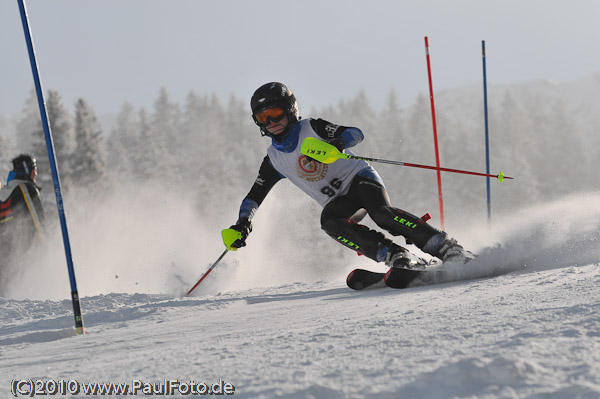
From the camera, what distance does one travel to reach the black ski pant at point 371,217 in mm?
3916

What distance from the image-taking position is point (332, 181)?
181 inches

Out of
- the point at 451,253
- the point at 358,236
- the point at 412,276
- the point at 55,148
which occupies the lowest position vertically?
the point at 412,276

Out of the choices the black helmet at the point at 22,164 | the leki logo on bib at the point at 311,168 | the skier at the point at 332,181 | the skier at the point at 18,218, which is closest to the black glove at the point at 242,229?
the skier at the point at 332,181

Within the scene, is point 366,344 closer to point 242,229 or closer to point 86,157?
point 242,229

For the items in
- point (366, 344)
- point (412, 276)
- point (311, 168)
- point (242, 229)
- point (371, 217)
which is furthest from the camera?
point (242, 229)

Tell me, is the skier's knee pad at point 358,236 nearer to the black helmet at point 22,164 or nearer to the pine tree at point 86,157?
the black helmet at point 22,164

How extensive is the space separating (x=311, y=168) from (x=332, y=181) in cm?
21

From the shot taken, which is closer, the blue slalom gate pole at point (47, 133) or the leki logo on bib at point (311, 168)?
the blue slalom gate pole at point (47, 133)

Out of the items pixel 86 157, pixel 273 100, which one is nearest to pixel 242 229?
pixel 273 100

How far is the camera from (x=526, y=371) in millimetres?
1396

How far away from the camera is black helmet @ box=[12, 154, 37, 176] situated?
23.5ft

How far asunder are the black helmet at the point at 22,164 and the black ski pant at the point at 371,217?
4.67 meters

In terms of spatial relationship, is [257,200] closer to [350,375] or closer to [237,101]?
[350,375]

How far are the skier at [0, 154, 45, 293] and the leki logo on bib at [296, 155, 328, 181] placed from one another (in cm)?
423
